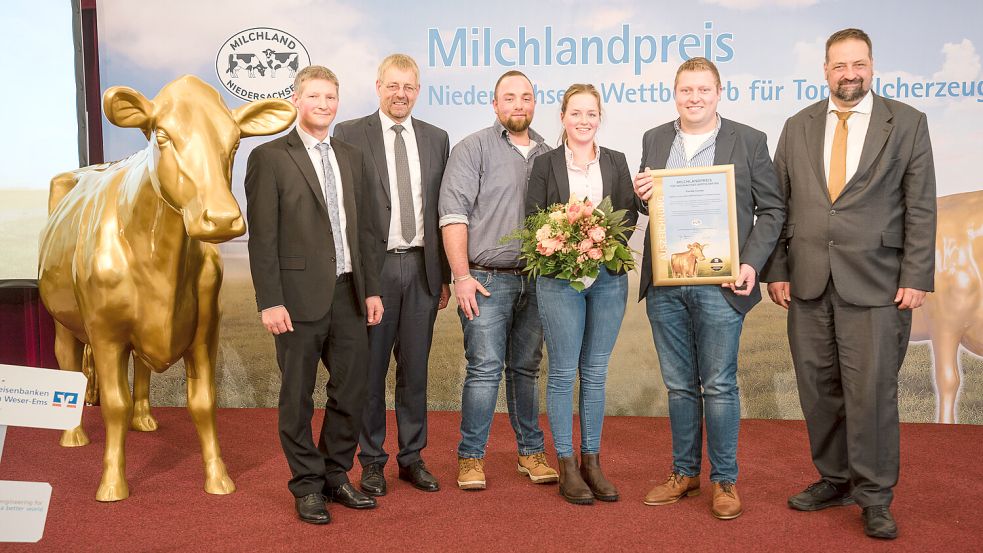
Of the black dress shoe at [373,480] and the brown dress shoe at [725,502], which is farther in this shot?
the black dress shoe at [373,480]

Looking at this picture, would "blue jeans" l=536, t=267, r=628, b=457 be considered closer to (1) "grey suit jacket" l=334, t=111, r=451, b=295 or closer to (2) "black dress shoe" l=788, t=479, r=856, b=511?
(1) "grey suit jacket" l=334, t=111, r=451, b=295

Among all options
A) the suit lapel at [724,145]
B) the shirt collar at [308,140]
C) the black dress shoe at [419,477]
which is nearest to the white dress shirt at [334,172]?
the shirt collar at [308,140]

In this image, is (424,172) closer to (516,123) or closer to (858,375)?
(516,123)

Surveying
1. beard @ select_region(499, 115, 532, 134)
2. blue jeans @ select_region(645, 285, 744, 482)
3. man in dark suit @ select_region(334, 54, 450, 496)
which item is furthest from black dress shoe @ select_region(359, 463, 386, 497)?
beard @ select_region(499, 115, 532, 134)

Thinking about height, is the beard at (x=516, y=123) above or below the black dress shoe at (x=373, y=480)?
above

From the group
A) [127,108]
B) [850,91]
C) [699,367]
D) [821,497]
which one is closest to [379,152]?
[127,108]

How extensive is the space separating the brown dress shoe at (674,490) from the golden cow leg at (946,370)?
8.38 ft

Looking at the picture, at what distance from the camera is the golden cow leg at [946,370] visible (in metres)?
5.21

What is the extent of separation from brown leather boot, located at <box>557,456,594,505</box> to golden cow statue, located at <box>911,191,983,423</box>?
2.95 metres

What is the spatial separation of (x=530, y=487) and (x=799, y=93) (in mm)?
3186

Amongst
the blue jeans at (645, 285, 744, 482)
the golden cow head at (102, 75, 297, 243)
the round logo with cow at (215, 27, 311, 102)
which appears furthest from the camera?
the round logo with cow at (215, 27, 311, 102)

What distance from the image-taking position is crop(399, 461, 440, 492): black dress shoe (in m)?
3.72

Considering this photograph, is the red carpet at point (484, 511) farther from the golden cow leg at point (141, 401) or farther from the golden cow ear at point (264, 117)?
the golden cow ear at point (264, 117)

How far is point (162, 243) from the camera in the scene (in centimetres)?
337
